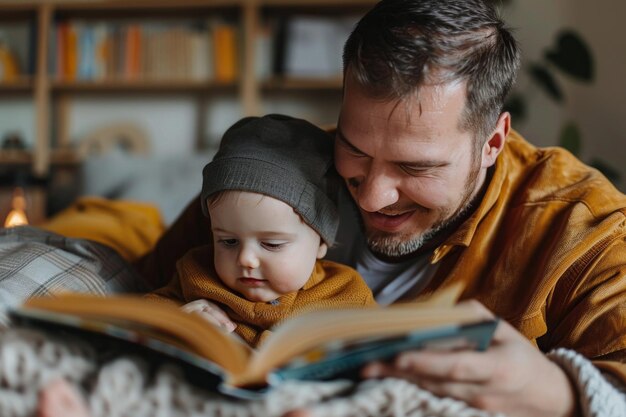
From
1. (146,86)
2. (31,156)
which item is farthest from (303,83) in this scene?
(31,156)

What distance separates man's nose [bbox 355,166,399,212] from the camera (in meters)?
1.18

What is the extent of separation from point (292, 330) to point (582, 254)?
66 centimetres

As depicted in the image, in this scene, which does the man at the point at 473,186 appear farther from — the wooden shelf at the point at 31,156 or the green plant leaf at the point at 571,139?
the wooden shelf at the point at 31,156

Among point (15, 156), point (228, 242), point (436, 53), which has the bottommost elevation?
point (15, 156)

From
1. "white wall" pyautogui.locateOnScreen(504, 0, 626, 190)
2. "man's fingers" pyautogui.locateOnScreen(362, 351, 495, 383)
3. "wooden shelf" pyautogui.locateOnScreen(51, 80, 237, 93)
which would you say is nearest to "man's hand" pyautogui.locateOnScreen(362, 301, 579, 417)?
"man's fingers" pyautogui.locateOnScreen(362, 351, 495, 383)

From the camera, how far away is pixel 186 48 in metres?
4.12

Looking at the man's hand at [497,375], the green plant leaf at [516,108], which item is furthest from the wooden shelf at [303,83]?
the man's hand at [497,375]

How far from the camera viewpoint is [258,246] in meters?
1.16

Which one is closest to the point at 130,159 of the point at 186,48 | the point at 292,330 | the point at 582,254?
the point at 186,48

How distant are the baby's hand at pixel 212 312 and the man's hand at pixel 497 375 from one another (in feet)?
1.33

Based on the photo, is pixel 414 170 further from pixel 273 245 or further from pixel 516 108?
pixel 516 108

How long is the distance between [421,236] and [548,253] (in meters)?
0.25

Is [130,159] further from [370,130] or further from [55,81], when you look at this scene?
[370,130]

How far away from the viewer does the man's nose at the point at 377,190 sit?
118 centimetres
